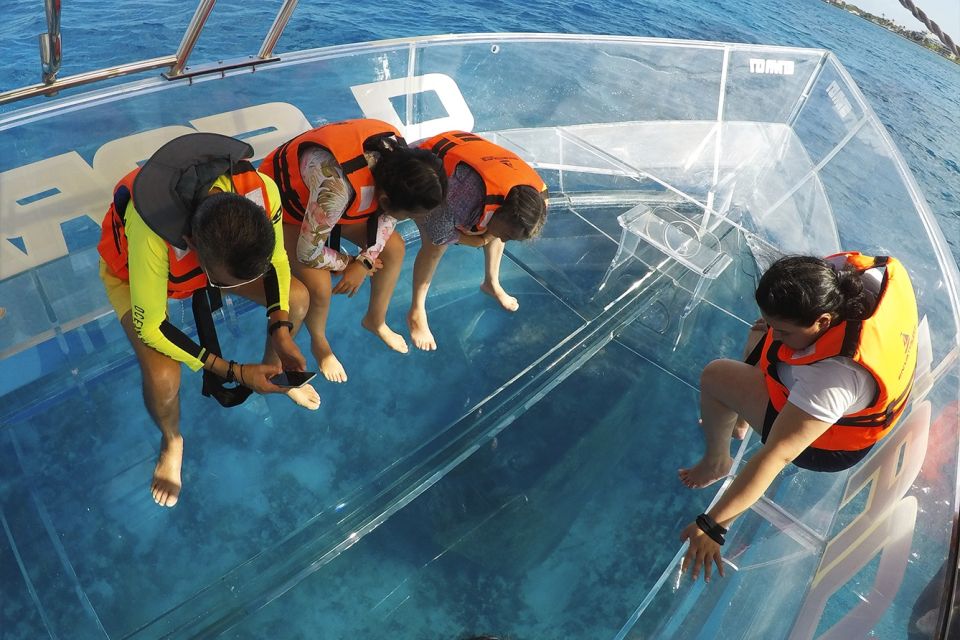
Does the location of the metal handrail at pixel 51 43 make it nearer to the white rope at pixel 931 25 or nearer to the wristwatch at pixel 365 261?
the wristwatch at pixel 365 261

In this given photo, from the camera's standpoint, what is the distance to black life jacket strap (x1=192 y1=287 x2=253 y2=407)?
1.80 m

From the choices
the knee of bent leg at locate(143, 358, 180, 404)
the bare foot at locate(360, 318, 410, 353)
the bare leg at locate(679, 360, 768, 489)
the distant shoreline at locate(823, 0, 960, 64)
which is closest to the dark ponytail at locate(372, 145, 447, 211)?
the bare foot at locate(360, 318, 410, 353)

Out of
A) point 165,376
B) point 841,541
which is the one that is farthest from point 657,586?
point 165,376

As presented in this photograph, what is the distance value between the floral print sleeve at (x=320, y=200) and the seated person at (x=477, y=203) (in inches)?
12.7

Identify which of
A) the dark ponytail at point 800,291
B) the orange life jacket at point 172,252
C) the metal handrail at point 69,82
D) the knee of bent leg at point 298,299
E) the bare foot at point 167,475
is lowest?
the bare foot at point 167,475

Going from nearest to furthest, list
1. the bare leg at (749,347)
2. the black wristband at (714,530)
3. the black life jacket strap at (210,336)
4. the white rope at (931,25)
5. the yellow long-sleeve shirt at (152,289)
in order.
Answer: the white rope at (931,25)
the yellow long-sleeve shirt at (152,289)
the black wristband at (714,530)
the black life jacket strap at (210,336)
the bare leg at (749,347)

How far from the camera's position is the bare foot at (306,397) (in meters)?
2.08

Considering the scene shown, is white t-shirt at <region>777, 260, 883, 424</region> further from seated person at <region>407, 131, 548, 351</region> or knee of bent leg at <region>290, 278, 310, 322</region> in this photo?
knee of bent leg at <region>290, 278, 310, 322</region>

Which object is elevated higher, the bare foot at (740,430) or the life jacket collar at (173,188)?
the life jacket collar at (173,188)

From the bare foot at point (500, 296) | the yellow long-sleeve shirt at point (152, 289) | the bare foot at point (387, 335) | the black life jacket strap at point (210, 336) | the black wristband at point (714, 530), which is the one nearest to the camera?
the yellow long-sleeve shirt at point (152, 289)

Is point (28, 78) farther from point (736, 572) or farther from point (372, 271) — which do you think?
point (736, 572)

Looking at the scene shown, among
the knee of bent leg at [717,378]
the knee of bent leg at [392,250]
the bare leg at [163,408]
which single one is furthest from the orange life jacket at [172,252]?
the knee of bent leg at [717,378]

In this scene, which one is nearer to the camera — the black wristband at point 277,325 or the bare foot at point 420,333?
the black wristband at point 277,325

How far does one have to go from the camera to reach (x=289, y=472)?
6.53 ft
